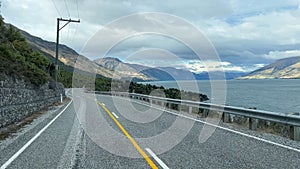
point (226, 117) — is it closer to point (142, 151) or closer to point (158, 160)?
point (142, 151)

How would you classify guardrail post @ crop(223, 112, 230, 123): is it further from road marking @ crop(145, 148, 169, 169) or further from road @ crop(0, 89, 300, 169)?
road marking @ crop(145, 148, 169, 169)

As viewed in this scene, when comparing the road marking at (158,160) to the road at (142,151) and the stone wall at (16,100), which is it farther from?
the stone wall at (16,100)

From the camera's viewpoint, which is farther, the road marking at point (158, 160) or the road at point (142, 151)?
the road at point (142, 151)

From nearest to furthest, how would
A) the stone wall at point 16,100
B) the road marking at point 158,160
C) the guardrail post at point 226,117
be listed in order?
the road marking at point 158,160 → the stone wall at point 16,100 → the guardrail post at point 226,117

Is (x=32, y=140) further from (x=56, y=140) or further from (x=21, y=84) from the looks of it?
(x=21, y=84)

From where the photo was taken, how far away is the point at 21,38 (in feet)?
95.7

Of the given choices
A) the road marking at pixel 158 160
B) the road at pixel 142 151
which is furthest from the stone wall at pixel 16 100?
the road marking at pixel 158 160

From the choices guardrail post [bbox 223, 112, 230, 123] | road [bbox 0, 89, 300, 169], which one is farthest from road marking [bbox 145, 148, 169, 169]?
guardrail post [bbox 223, 112, 230, 123]

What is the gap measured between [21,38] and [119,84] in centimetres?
2072

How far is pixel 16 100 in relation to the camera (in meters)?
12.6

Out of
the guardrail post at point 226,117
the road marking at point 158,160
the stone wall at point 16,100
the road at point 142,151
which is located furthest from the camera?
the guardrail post at point 226,117

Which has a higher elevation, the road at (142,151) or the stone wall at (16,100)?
the stone wall at (16,100)

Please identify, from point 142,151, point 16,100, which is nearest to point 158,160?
point 142,151

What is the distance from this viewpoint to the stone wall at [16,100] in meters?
10.9
